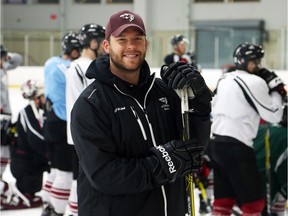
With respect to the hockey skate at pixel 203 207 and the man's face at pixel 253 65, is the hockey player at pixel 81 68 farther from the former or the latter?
the hockey skate at pixel 203 207

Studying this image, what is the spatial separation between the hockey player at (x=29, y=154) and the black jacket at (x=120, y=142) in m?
2.65

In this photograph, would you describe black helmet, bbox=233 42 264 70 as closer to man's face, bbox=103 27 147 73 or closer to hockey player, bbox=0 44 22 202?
man's face, bbox=103 27 147 73

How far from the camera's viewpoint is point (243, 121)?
10.7 ft

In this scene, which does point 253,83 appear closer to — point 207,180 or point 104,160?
point 207,180

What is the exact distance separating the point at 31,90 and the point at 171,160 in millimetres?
2932

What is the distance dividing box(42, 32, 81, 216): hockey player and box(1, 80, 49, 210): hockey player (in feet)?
1.28

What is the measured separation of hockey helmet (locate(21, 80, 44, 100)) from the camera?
177 inches

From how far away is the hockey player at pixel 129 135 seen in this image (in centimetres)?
174

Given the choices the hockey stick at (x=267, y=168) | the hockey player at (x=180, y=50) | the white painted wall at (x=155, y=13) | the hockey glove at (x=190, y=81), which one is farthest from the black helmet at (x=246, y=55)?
the white painted wall at (x=155, y=13)

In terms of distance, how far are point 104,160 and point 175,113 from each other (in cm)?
30

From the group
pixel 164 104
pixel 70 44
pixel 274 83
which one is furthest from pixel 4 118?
pixel 164 104

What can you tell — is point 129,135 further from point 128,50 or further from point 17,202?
point 17,202

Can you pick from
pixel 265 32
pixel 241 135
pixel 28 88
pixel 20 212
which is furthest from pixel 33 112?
pixel 265 32

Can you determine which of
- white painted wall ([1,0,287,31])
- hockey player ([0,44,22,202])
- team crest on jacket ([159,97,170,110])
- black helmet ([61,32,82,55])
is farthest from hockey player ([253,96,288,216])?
white painted wall ([1,0,287,31])
